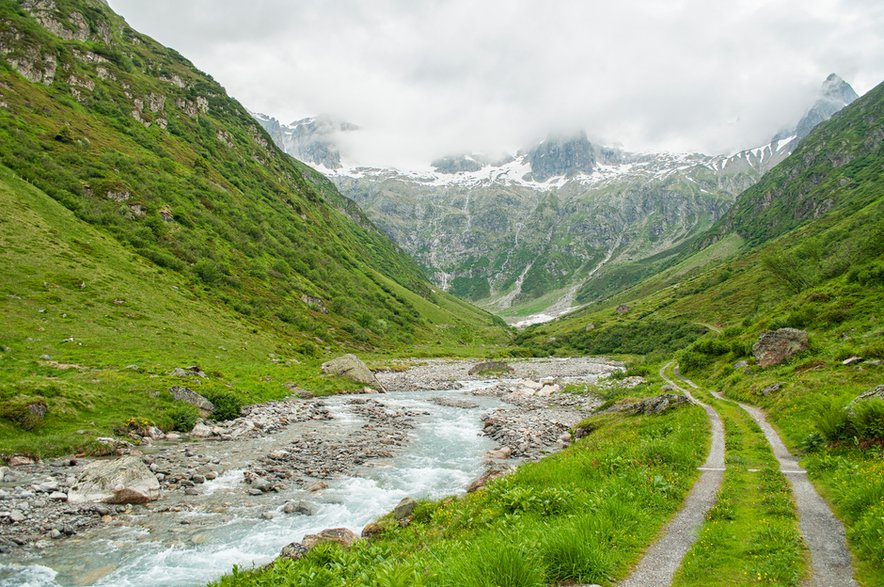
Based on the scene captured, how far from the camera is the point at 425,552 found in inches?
362

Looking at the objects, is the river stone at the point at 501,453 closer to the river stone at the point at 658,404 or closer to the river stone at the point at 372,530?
the river stone at the point at 658,404

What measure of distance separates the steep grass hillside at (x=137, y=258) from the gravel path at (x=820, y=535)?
98.9 feet

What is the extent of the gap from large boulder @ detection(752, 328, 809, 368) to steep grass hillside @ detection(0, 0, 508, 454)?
45897mm

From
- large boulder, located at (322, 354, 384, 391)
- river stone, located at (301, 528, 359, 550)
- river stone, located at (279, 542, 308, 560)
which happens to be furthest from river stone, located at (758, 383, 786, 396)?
large boulder, located at (322, 354, 384, 391)

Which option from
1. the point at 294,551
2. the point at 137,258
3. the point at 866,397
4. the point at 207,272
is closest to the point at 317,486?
the point at 294,551

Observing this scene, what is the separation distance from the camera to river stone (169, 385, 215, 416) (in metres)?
32.4

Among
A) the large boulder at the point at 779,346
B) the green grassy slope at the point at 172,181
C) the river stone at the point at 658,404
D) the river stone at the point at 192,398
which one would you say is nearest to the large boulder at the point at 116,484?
the river stone at the point at 192,398

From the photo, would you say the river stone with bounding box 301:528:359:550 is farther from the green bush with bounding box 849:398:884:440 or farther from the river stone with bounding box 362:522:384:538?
the green bush with bounding box 849:398:884:440

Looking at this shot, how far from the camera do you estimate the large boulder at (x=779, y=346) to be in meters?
36.6

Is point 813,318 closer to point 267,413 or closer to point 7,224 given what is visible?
point 267,413

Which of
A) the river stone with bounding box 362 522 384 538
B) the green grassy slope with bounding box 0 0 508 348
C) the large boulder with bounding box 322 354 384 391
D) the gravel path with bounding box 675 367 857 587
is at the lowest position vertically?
the gravel path with bounding box 675 367 857 587

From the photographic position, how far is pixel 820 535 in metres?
9.33

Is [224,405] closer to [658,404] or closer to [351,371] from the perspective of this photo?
[351,371]

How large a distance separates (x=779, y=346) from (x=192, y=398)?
49985 mm
